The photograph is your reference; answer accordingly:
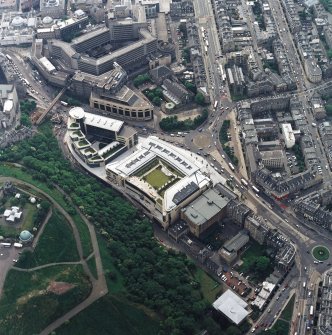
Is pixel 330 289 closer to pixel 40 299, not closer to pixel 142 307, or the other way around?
pixel 142 307

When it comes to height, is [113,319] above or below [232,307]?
above

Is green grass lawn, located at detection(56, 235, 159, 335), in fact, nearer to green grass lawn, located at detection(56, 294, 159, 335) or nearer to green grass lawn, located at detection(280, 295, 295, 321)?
green grass lawn, located at detection(56, 294, 159, 335)

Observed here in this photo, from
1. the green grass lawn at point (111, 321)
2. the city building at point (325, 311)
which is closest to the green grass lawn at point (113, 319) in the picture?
the green grass lawn at point (111, 321)

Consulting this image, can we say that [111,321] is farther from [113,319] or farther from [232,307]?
[232,307]

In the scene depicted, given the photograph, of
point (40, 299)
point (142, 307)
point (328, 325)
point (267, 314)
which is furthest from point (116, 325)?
point (328, 325)

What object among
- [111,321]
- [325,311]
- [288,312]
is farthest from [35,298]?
[325,311]
